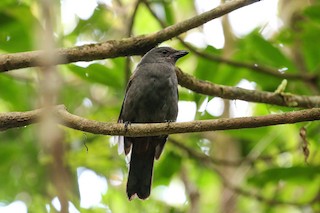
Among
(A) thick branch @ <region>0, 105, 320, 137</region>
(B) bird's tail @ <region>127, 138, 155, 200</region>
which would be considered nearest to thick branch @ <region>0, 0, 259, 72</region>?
(A) thick branch @ <region>0, 105, 320, 137</region>

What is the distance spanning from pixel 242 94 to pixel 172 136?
1312 mm

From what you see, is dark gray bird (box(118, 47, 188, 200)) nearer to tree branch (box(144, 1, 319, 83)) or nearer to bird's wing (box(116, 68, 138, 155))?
bird's wing (box(116, 68, 138, 155))

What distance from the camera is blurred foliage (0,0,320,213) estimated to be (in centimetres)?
443

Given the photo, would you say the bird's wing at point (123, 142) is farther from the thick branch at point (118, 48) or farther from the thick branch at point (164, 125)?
the thick branch at point (164, 125)

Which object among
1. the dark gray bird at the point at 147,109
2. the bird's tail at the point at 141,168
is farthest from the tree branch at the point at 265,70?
the bird's tail at the point at 141,168

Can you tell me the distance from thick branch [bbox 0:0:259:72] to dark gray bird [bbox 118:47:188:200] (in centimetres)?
86

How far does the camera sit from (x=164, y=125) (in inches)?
119

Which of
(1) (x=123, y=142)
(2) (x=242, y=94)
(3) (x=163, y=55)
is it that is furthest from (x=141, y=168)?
(2) (x=242, y=94)

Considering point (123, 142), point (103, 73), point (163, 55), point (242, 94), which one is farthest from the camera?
point (163, 55)

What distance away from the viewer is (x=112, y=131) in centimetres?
308

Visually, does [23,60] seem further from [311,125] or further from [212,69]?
[311,125]

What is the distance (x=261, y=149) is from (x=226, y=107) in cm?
70

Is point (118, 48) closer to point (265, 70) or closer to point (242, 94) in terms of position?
point (242, 94)

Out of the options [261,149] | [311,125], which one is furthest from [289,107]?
[261,149]
